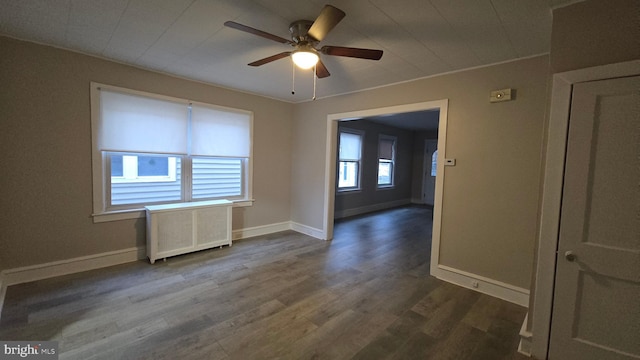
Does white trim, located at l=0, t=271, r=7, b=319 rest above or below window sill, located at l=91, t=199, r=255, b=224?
below

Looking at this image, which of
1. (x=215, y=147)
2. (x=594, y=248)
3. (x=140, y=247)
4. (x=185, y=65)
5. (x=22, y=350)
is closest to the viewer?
(x=594, y=248)

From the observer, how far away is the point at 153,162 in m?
3.52

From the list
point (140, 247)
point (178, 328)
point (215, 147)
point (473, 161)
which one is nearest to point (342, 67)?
point (473, 161)

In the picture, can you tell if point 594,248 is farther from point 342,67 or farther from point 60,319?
point 60,319

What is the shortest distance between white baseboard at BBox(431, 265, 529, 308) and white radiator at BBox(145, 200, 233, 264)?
307 cm

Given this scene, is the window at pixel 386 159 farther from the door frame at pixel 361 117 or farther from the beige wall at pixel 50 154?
the beige wall at pixel 50 154

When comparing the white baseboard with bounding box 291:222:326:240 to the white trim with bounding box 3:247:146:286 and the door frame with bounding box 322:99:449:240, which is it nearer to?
the door frame with bounding box 322:99:449:240

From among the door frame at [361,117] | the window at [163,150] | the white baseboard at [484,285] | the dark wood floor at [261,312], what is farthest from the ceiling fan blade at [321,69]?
the white baseboard at [484,285]

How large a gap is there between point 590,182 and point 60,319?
13.4 ft

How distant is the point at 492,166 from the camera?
2.73 m

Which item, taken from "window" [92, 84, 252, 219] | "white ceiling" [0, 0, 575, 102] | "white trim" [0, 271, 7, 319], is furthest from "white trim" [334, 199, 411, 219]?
"white trim" [0, 271, 7, 319]

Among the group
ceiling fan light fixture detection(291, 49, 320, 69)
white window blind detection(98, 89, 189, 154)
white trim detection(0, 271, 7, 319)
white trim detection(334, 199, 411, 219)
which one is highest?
ceiling fan light fixture detection(291, 49, 320, 69)

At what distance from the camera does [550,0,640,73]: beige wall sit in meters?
1.50

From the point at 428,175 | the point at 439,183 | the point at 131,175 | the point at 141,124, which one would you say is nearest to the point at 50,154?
the point at 131,175
